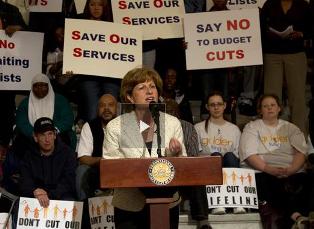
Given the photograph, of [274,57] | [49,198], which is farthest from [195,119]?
[49,198]

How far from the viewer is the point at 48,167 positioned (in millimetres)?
6953

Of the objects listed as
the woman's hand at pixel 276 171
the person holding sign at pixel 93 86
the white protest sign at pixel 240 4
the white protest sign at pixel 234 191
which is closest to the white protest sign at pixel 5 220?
the white protest sign at pixel 234 191

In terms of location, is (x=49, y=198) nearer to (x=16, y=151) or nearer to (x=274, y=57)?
(x=16, y=151)

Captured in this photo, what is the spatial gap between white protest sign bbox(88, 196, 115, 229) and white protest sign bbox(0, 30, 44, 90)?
109 inches

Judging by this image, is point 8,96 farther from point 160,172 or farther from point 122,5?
point 160,172

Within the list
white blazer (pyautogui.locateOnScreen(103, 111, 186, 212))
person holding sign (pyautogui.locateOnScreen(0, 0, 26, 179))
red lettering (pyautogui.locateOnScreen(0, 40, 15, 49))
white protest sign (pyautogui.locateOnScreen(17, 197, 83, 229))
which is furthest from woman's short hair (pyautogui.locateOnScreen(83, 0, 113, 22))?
white blazer (pyautogui.locateOnScreen(103, 111, 186, 212))

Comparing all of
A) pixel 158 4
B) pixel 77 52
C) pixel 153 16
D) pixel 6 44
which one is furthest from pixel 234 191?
pixel 6 44

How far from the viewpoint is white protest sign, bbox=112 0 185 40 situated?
357 inches

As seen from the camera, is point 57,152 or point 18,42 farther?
point 18,42

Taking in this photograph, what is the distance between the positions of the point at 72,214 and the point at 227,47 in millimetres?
3212

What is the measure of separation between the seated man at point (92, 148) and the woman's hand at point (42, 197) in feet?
1.66

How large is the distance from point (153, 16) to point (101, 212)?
320cm

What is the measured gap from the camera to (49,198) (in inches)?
Answer: 263

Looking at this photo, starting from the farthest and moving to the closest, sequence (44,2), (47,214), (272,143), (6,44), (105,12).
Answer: (44,2) → (105,12) → (6,44) → (272,143) → (47,214)
